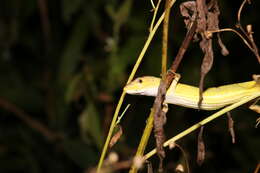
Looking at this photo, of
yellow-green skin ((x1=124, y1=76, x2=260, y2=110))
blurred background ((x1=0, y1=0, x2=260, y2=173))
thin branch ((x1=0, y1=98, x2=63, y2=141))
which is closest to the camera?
yellow-green skin ((x1=124, y1=76, x2=260, y2=110))

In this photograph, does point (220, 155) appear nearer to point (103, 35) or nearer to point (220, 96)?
point (103, 35)

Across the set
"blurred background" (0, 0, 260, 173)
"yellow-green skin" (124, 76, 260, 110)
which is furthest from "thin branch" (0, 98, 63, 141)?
"yellow-green skin" (124, 76, 260, 110)

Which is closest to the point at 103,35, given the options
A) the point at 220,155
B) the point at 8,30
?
the point at 8,30

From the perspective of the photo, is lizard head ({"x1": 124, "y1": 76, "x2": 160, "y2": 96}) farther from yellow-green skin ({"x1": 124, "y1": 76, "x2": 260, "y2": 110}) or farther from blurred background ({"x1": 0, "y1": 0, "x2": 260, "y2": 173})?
blurred background ({"x1": 0, "y1": 0, "x2": 260, "y2": 173})

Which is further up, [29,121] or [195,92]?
[195,92]

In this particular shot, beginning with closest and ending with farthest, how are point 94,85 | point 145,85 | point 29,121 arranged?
point 145,85
point 94,85
point 29,121

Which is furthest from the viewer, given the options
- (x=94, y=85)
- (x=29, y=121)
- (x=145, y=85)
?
(x=29, y=121)

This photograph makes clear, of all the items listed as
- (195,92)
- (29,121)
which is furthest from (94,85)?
(195,92)

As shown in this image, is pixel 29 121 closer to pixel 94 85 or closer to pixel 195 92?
pixel 94 85
